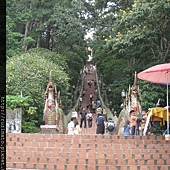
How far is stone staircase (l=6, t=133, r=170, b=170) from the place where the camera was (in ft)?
32.5

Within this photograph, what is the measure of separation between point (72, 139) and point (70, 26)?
17277 mm

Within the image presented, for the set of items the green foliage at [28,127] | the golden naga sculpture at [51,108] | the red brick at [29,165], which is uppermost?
the golden naga sculpture at [51,108]

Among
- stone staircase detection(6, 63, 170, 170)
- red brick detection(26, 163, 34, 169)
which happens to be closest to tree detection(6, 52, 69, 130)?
stone staircase detection(6, 63, 170, 170)

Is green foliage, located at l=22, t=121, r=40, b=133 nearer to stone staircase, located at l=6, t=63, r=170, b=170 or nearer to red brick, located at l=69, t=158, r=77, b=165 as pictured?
stone staircase, located at l=6, t=63, r=170, b=170

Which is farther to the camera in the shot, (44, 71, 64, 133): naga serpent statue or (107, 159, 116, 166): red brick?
(44, 71, 64, 133): naga serpent statue

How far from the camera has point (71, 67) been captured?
34719mm

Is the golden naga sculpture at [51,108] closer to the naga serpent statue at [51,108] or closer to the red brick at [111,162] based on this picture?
the naga serpent statue at [51,108]

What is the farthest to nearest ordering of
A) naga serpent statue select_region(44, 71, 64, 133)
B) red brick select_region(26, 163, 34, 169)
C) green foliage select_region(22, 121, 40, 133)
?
green foliage select_region(22, 121, 40, 133)
naga serpent statue select_region(44, 71, 64, 133)
red brick select_region(26, 163, 34, 169)

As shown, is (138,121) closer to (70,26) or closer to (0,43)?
(0,43)

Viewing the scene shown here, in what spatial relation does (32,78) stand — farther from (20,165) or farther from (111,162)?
(111,162)

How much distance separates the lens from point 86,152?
11.2 meters

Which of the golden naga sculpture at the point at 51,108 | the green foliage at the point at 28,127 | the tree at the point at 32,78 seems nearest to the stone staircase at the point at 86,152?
the golden naga sculpture at the point at 51,108

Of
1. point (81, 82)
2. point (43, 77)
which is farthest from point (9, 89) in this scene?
point (81, 82)

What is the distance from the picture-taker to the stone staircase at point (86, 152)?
390 inches
